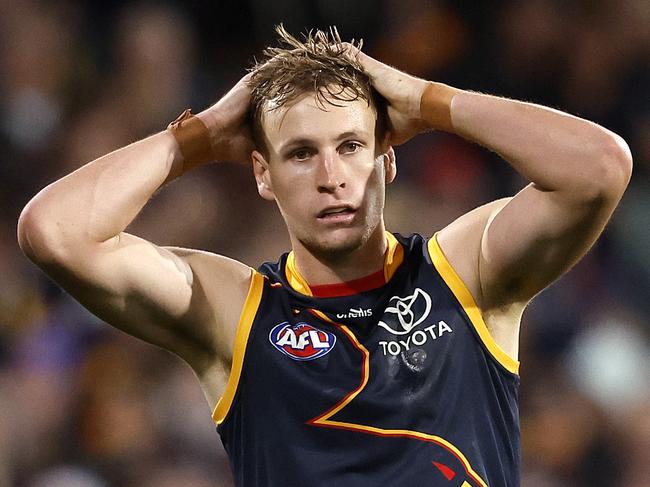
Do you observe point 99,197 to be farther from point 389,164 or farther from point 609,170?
point 609,170

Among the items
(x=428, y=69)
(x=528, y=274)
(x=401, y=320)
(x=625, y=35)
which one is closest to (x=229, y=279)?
(x=401, y=320)

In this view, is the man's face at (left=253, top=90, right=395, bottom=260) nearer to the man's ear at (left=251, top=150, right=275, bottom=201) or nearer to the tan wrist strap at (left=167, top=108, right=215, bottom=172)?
the man's ear at (left=251, top=150, right=275, bottom=201)

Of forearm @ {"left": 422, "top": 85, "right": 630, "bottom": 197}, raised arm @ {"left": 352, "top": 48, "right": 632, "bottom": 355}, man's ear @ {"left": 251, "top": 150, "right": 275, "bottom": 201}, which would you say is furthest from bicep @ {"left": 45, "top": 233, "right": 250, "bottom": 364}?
forearm @ {"left": 422, "top": 85, "right": 630, "bottom": 197}

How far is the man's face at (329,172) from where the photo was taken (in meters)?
2.67

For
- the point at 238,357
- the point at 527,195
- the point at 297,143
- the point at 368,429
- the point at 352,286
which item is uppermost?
the point at 297,143

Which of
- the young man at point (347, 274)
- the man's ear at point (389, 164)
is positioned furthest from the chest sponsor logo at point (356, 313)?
the man's ear at point (389, 164)

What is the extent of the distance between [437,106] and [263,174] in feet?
1.65

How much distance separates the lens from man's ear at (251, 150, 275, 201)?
2.90 meters

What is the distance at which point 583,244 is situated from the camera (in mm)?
2537

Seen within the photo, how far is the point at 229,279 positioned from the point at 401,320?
1.52 ft

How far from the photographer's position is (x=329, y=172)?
2646 millimetres

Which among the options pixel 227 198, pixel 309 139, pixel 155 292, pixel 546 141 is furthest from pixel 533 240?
pixel 227 198

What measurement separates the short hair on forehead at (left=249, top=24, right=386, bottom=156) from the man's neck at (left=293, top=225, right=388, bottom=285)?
280 millimetres

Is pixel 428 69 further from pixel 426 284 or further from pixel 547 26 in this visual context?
pixel 426 284
